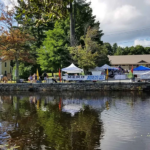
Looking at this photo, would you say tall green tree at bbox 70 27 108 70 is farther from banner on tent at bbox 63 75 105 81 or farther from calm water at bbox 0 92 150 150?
calm water at bbox 0 92 150 150

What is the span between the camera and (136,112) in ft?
46.8

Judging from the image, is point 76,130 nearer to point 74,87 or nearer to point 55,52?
point 74,87

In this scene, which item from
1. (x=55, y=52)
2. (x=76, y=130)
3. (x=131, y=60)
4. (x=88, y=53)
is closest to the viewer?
(x=76, y=130)

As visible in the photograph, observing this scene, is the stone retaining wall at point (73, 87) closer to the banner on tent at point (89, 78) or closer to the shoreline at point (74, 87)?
the shoreline at point (74, 87)

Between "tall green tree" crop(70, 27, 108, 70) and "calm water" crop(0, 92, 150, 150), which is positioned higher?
"tall green tree" crop(70, 27, 108, 70)

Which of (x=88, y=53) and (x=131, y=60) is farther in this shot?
(x=131, y=60)

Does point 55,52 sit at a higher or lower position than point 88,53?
higher

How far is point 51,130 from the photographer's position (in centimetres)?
1026

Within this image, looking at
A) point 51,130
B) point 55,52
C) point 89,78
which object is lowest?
point 51,130

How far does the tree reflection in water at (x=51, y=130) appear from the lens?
329 inches

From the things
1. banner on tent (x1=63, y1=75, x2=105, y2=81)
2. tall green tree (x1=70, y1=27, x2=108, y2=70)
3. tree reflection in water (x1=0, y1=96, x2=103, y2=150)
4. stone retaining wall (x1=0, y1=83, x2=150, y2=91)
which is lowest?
tree reflection in water (x1=0, y1=96, x2=103, y2=150)

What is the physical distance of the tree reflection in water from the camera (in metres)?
8.36

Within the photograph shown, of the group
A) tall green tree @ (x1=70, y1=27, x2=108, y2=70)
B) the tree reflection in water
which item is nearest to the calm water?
the tree reflection in water

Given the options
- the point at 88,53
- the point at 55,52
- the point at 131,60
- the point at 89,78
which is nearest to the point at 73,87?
the point at 89,78
